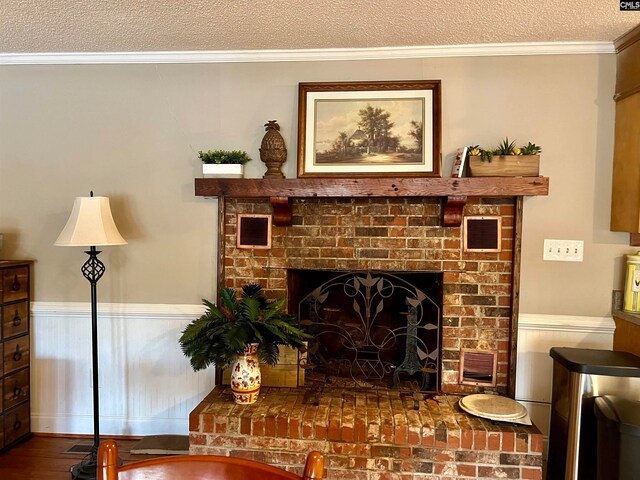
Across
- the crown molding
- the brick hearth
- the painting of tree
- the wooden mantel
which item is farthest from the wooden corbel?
the brick hearth

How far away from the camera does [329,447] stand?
2.05 meters

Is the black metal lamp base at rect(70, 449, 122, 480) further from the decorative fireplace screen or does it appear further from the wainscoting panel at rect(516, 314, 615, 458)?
the wainscoting panel at rect(516, 314, 615, 458)

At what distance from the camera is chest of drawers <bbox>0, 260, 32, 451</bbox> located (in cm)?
243

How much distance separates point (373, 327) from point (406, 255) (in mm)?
520

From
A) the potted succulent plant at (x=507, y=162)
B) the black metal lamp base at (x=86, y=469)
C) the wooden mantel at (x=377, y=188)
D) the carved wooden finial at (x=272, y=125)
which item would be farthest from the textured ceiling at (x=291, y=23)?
the black metal lamp base at (x=86, y=469)

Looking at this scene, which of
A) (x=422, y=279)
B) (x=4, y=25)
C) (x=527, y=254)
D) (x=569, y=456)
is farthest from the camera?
(x=422, y=279)

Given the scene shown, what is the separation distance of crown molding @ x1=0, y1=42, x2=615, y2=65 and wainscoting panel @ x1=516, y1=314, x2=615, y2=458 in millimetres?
1437

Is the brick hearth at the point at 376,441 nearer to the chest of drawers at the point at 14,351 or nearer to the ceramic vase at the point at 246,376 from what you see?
the ceramic vase at the point at 246,376

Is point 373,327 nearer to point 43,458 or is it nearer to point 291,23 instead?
point 291,23

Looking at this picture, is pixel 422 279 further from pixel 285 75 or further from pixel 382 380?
pixel 285 75

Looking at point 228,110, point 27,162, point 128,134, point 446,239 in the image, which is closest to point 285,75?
point 228,110

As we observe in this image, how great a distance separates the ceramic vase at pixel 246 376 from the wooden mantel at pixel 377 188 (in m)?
0.75

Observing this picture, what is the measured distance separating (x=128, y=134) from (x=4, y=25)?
741 mm

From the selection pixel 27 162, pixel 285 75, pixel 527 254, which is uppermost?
pixel 285 75
